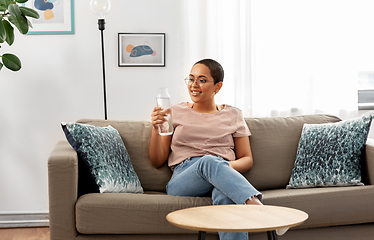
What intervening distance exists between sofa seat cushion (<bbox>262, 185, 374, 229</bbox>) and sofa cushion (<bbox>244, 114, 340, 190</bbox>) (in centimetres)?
33

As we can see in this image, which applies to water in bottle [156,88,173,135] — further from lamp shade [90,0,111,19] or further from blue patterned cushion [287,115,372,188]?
lamp shade [90,0,111,19]

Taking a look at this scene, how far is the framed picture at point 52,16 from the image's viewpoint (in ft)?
9.16

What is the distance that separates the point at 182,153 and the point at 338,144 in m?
0.91

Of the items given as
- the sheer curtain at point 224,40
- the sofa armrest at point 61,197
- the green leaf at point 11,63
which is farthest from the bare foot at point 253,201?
the green leaf at point 11,63

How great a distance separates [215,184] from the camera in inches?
65.2

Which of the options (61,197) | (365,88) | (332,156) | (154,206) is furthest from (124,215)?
(365,88)

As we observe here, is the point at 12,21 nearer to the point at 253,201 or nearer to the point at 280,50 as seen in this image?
the point at 253,201

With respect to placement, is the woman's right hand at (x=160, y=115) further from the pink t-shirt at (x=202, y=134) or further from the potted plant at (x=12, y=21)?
the potted plant at (x=12, y=21)

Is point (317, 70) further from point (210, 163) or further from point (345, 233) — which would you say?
point (210, 163)

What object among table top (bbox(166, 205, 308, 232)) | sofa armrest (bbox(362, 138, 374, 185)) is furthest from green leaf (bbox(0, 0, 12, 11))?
sofa armrest (bbox(362, 138, 374, 185))

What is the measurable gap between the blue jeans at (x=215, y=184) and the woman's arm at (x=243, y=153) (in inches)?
13.0

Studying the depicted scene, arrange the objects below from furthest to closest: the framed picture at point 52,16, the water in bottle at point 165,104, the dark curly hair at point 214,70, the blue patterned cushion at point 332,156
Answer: the framed picture at point 52,16, the dark curly hair at point 214,70, the blue patterned cushion at point 332,156, the water in bottle at point 165,104

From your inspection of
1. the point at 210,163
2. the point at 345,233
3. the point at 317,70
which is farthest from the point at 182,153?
the point at 317,70

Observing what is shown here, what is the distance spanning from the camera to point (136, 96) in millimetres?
2895
